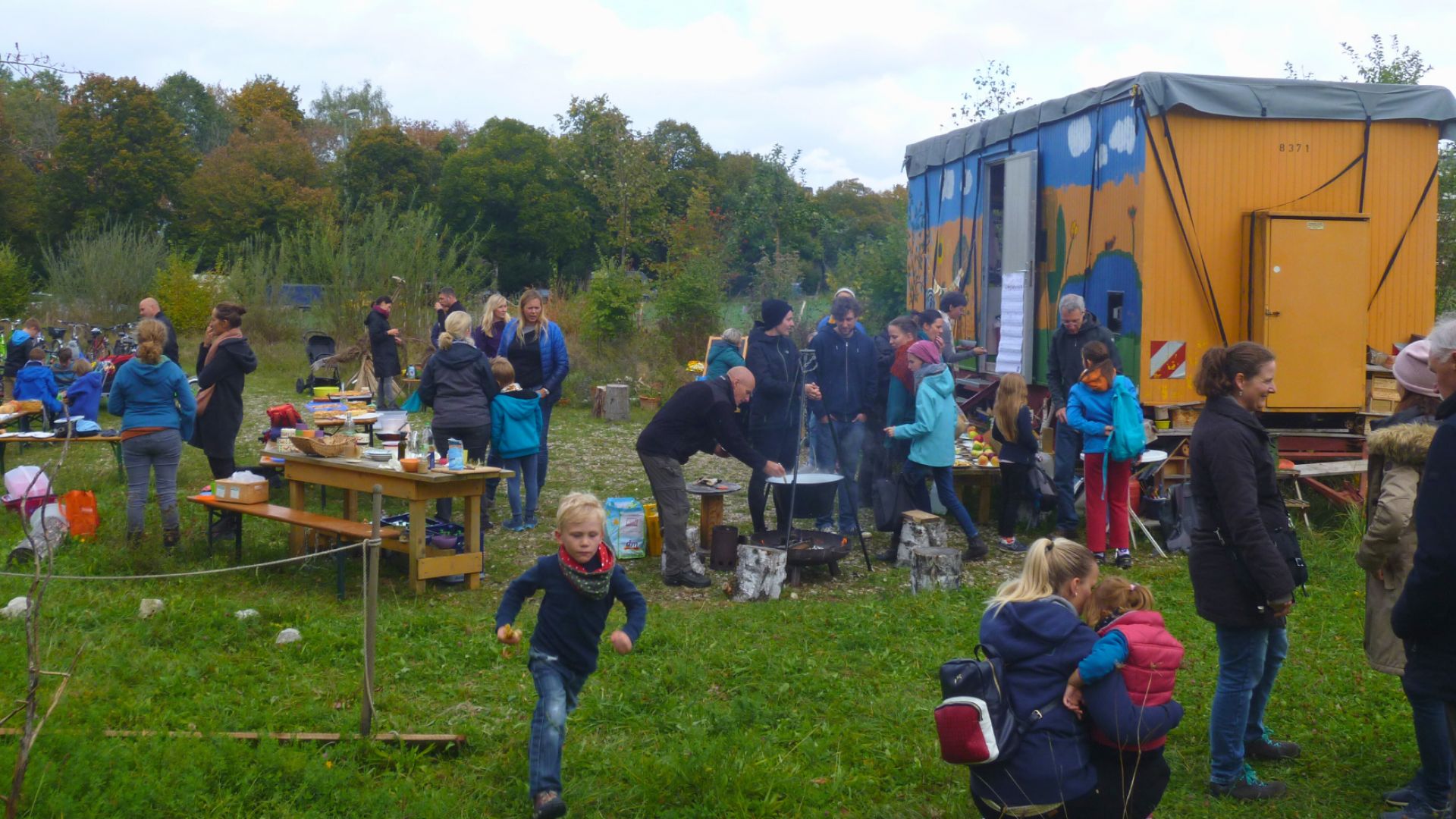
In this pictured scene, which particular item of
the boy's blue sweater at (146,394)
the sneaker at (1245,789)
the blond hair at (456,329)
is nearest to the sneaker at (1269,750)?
the sneaker at (1245,789)

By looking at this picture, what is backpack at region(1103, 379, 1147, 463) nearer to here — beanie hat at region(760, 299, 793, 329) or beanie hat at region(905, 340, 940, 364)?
beanie hat at region(905, 340, 940, 364)

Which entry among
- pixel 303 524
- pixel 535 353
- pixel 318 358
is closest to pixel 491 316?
pixel 535 353

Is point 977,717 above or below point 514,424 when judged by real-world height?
below

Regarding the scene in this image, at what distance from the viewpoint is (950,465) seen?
8680 millimetres

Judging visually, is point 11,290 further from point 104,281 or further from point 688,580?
point 688,580

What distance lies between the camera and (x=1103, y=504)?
851 cm

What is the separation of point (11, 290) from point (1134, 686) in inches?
1161

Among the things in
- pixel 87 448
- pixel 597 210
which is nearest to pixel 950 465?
pixel 87 448

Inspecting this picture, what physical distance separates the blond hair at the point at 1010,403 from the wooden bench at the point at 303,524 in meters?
4.73

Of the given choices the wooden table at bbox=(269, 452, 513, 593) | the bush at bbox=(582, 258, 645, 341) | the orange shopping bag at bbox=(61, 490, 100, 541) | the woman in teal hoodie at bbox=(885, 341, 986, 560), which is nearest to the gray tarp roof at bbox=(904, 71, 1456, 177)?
the woman in teal hoodie at bbox=(885, 341, 986, 560)

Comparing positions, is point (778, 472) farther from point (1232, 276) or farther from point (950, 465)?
point (1232, 276)

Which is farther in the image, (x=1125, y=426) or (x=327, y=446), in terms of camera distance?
(x=1125, y=426)

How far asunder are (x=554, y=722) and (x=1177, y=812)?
94.3 inches

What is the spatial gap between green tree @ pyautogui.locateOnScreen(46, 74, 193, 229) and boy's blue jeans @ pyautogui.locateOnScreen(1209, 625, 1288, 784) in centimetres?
4118
